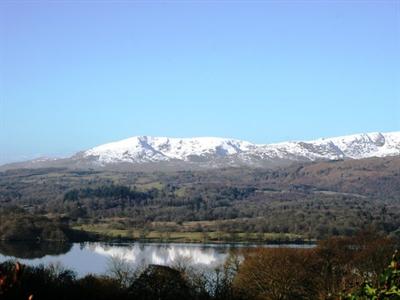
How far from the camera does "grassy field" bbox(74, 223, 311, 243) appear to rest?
337ft

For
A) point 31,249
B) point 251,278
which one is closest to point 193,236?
point 31,249

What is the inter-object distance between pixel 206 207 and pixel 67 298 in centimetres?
13417

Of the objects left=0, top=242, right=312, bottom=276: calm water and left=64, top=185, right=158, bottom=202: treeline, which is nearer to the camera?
left=0, top=242, right=312, bottom=276: calm water

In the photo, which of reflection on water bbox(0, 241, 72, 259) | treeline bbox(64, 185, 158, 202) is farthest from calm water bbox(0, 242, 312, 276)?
treeline bbox(64, 185, 158, 202)

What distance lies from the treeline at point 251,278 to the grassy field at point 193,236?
49.6 metres

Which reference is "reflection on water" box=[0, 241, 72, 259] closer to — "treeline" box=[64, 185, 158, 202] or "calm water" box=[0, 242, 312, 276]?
"calm water" box=[0, 242, 312, 276]

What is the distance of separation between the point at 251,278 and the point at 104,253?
46625 mm

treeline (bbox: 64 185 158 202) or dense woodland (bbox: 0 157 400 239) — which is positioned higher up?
treeline (bbox: 64 185 158 202)

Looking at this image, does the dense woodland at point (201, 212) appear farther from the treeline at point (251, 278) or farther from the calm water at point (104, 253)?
the treeline at point (251, 278)

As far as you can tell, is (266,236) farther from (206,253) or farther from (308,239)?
(206,253)

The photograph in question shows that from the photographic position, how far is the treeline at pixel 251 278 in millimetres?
31578

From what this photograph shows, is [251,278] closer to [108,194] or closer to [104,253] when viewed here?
[104,253]

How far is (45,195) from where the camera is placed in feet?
610

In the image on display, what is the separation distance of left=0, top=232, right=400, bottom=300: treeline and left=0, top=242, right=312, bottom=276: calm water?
24.0 m
